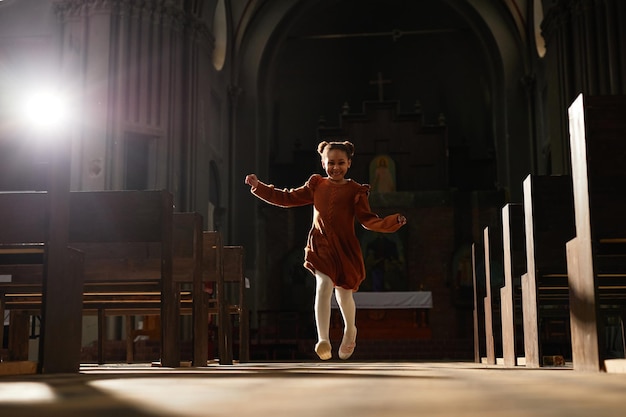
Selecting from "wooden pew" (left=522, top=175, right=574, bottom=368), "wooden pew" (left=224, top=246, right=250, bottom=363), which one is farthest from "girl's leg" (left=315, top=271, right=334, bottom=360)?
"wooden pew" (left=224, top=246, right=250, bottom=363)

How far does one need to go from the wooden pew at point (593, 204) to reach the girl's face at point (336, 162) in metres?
1.45

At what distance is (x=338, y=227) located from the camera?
5.48 metres

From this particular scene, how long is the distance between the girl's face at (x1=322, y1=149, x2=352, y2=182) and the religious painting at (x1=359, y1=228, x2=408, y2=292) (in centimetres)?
1489

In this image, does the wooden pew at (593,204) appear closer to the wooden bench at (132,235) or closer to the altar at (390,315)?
the wooden bench at (132,235)

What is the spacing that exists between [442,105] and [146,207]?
2015cm

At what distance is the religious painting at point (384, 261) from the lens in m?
20.5

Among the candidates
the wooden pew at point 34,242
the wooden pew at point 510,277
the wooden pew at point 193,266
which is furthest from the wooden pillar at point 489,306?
the wooden pew at point 34,242

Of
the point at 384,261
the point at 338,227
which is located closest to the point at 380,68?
the point at 384,261

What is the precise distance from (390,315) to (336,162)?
552 inches

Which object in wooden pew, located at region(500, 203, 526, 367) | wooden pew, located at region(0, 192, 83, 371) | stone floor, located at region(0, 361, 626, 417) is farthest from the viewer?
wooden pew, located at region(500, 203, 526, 367)

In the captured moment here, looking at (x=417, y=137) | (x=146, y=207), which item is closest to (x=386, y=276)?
(x=417, y=137)

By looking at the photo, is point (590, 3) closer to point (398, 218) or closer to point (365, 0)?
point (365, 0)

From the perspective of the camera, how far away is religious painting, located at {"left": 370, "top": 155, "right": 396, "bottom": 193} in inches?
858

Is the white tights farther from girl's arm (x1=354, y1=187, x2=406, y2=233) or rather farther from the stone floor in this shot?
the stone floor
